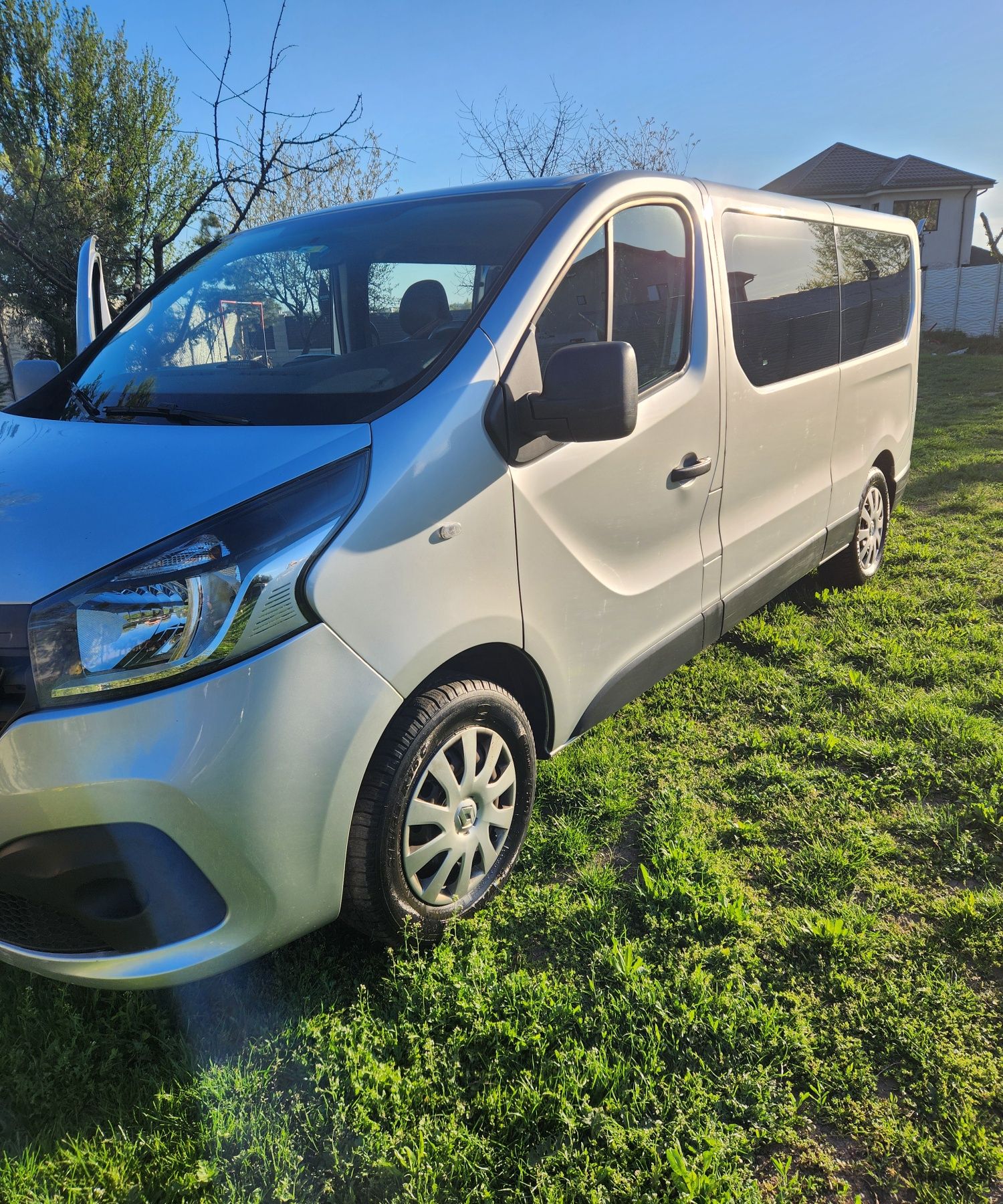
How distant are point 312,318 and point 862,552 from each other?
3496 mm

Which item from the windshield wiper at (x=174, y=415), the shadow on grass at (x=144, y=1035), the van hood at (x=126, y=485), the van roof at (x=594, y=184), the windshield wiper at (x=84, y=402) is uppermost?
the van roof at (x=594, y=184)

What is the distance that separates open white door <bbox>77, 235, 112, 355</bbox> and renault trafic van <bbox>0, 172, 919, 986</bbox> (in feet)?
0.05

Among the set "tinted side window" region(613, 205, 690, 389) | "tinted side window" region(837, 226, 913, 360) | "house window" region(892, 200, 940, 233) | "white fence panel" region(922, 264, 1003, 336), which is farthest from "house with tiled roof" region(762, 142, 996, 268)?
"tinted side window" region(613, 205, 690, 389)

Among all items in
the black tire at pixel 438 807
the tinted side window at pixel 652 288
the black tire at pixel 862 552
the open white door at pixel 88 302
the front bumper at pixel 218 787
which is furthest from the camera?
the black tire at pixel 862 552

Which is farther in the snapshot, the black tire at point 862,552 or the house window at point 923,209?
the house window at point 923,209

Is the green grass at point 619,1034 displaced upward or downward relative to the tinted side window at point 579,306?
downward

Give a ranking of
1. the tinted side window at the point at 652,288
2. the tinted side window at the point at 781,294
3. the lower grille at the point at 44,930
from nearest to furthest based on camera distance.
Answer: the lower grille at the point at 44,930 → the tinted side window at the point at 652,288 → the tinted side window at the point at 781,294

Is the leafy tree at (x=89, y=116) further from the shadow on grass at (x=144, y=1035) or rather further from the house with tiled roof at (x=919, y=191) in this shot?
the house with tiled roof at (x=919, y=191)

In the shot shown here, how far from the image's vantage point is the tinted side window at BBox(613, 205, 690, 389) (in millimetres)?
2639

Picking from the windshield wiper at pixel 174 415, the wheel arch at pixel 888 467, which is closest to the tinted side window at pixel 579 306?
the windshield wiper at pixel 174 415

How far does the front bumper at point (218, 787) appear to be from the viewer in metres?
1.60

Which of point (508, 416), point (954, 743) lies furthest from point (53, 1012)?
point (954, 743)

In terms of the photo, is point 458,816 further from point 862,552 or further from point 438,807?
point 862,552

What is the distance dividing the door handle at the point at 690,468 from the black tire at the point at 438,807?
1.00 metres
